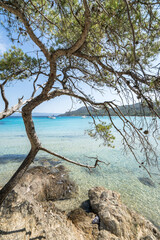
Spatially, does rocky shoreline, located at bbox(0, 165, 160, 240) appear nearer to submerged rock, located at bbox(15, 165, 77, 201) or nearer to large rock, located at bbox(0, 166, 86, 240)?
large rock, located at bbox(0, 166, 86, 240)

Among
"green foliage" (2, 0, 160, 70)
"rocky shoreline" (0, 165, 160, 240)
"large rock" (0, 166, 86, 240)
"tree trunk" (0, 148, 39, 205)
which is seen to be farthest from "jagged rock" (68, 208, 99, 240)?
"green foliage" (2, 0, 160, 70)

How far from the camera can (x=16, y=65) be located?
3254 mm

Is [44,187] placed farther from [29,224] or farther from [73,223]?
[29,224]

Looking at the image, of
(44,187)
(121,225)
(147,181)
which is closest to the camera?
(121,225)

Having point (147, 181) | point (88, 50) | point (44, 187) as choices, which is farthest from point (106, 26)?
point (147, 181)

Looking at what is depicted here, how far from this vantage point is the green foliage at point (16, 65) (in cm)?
314

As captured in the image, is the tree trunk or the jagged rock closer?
the tree trunk

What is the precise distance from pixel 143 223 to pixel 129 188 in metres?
2.83

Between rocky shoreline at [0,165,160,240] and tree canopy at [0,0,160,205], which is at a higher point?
tree canopy at [0,0,160,205]

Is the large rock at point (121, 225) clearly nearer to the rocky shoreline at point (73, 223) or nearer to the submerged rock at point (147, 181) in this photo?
the rocky shoreline at point (73, 223)

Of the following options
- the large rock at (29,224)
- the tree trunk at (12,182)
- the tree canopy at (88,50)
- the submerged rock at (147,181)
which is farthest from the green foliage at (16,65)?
the submerged rock at (147,181)

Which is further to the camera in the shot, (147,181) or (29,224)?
(147,181)

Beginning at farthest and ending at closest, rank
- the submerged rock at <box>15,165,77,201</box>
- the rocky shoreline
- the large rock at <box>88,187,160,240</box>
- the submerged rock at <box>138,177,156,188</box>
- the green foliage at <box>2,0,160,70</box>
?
the submerged rock at <box>138,177,156,188</box> < the submerged rock at <box>15,165,77,201</box> < the large rock at <box>88,187,160,240</box> < the rocky shoreline < the green foliage at <box>2,0,160,70</box>

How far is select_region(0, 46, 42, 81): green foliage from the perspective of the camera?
314 centimetres
